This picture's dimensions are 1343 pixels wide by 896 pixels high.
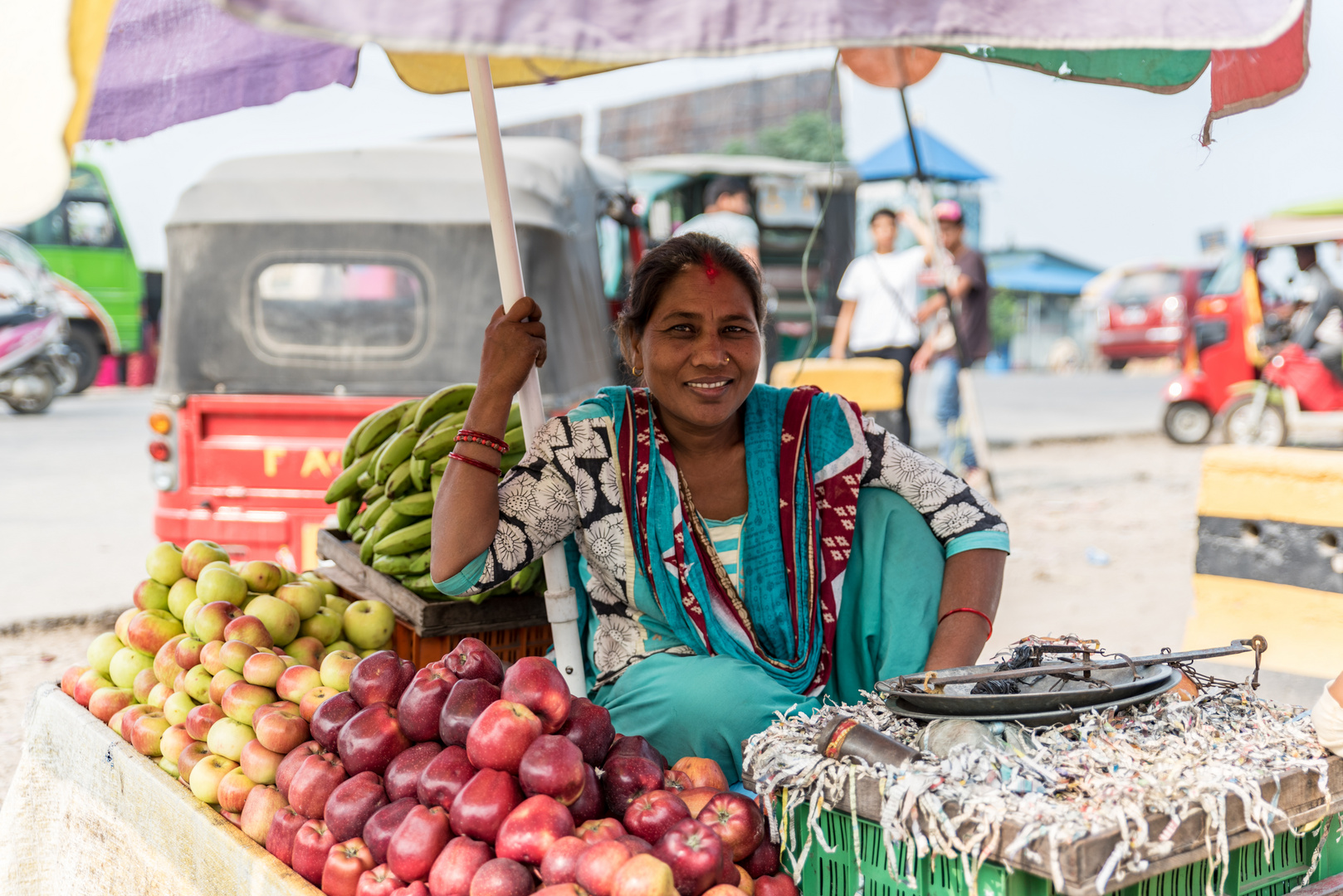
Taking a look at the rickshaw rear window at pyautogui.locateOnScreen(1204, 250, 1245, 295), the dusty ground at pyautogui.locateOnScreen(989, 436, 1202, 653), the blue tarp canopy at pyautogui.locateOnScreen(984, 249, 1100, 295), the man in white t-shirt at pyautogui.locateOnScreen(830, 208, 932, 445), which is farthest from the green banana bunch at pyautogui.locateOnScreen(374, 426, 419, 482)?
the blue tarp canopy at pyautogui.locateOnScreen(984, 249, 1100, 295)

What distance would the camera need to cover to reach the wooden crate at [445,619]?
2.66 meters

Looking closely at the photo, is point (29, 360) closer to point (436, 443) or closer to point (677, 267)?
point (436, 443)

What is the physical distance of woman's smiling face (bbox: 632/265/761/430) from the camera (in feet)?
7.79

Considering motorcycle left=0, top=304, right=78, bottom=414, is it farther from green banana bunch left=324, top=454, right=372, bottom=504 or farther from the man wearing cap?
green banana bunch left=324, top=454, right=372, bottom=504

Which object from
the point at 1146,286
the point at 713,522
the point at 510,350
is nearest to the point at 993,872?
the point at 713,522

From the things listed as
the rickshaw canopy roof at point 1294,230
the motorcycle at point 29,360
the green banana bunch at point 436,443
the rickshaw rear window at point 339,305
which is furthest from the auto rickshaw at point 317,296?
the motorcycle at point 29,360

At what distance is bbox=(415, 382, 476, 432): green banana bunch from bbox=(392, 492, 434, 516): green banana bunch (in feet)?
0.74

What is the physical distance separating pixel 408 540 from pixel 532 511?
0.56m

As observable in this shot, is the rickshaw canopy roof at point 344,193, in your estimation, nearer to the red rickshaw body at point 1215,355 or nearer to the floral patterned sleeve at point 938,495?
the floral patterned sleeve at point 938,495

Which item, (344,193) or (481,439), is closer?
(481,439)

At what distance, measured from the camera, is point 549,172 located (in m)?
5.82

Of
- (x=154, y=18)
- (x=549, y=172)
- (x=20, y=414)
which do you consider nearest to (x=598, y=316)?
(x=549, y=172)

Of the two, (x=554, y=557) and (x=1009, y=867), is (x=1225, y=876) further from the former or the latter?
(x=554, y=557)

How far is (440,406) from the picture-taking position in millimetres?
3035
